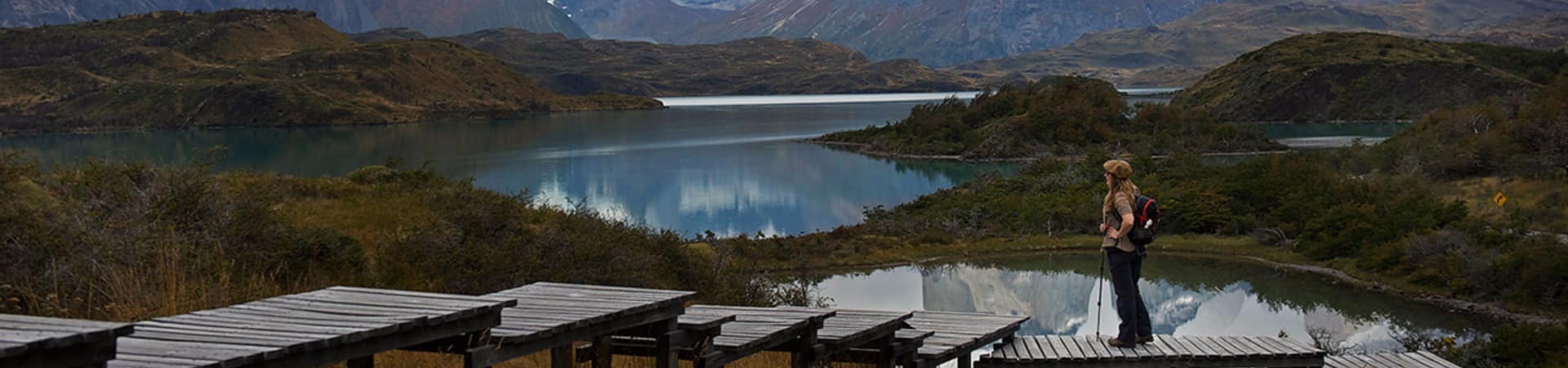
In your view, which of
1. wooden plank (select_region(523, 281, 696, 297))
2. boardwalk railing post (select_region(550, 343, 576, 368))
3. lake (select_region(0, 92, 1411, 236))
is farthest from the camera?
lake (select_region(0, 92, 1411, 236))

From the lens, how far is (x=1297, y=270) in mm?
28328

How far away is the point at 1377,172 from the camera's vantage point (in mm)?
37312

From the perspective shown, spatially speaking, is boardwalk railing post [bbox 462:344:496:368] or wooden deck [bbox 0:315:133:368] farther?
boardwalk railing post [bbox 462:344:496:368]

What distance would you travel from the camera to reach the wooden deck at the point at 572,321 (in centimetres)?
594

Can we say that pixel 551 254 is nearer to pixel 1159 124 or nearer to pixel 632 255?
pixel 632 255

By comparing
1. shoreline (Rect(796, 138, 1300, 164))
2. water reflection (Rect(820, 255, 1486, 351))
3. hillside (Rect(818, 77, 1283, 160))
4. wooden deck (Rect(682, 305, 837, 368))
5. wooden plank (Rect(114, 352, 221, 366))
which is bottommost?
water reflection (Rect(820, 255, 1486, 351))

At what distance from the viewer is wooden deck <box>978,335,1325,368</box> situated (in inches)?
371

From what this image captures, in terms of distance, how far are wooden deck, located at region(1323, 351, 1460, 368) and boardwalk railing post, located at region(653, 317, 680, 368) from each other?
6187mm

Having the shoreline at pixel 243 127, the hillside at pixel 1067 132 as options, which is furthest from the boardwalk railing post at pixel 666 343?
the shoreline at pixel 243 127

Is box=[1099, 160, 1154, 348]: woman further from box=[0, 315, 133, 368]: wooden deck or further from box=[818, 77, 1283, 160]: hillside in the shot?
box=[818, 77, 1283, 160]: hillside

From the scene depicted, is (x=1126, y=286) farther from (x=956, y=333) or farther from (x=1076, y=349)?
(x=956, y=333)

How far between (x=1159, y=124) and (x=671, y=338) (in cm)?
6206

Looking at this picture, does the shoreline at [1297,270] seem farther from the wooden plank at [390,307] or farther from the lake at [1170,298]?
the wooden plank at [390,307]

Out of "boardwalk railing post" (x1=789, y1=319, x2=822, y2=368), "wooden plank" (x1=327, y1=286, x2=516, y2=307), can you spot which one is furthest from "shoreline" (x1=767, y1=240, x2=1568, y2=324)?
"wooden plank" (x1=327, y1=286, x2=516, y2=307)
